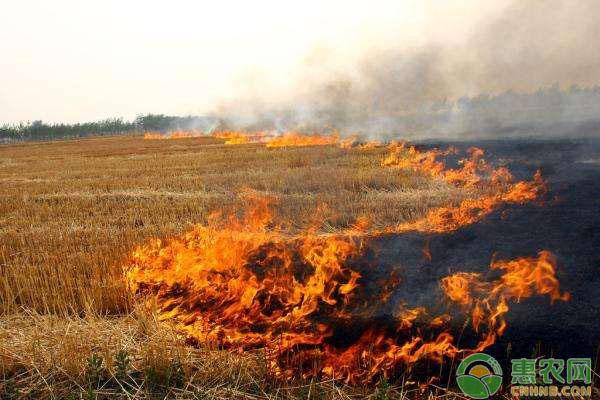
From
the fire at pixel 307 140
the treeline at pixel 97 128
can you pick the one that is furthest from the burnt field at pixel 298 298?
the treeline at pixel 97 128

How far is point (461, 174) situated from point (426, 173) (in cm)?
116

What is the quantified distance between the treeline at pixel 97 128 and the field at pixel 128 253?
5612 cm

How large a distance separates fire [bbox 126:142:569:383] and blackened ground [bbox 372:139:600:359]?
13cm

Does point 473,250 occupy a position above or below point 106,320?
above

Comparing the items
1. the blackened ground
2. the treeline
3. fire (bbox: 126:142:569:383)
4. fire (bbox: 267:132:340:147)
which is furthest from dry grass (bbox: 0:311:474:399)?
the treeline

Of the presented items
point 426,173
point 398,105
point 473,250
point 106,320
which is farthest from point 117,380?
point 398,105

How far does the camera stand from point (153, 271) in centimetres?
646

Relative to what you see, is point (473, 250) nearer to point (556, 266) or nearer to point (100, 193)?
point (556, 266)

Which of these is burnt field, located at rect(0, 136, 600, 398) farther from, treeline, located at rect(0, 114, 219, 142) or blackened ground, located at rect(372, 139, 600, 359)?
treeline, located at rect(0, 114, 219, 142)

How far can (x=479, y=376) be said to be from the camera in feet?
12.3

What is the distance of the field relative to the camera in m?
3.95

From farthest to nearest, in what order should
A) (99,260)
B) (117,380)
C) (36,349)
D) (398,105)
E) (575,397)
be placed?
(398,105) → (99,260) → (36,349) → (117,380) → (575,397)

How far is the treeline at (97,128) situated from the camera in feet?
279

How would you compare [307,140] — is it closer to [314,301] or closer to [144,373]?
[314,301]
